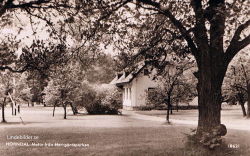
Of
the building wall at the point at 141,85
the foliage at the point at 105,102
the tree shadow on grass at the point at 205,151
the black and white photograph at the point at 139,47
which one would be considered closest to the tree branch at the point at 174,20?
the black and white photograph at the point at 139,47

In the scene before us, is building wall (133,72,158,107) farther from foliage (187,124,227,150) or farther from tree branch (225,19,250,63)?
foliage (187,124,227,150)

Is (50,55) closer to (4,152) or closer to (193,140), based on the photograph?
(4,152)

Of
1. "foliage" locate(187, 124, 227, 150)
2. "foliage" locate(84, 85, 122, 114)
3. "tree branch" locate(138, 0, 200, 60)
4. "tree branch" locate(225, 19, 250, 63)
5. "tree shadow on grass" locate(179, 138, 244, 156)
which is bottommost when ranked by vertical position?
"tree shadow on grass" locate(179, 138, 244, 156)

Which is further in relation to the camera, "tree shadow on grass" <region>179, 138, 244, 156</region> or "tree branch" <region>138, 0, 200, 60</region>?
"tree branch" <region>138, 0, 200, 60</region>

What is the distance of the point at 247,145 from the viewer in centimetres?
1286

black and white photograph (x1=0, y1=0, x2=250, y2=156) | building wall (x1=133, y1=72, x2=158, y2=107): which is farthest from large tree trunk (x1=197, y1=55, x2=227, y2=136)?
building wall (x1=133, y1=72, x2=158, y2=107)

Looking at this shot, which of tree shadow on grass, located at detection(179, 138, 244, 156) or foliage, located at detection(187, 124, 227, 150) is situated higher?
foliage, located at detection(187, 124, 227, 150)

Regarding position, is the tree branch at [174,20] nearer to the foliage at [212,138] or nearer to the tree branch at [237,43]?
the tree branch at [237,43]

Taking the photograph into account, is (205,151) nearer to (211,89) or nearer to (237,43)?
(211,89)

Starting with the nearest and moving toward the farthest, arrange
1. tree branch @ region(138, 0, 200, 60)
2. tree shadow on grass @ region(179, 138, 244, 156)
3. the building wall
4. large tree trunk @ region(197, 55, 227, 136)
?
tree shadow on grass @ region(179, 138, 244, 156)
tree branch @ region(138, 0, 200, 60)
large tree trunk @ region(197, 55, 227, 136)
the building wall

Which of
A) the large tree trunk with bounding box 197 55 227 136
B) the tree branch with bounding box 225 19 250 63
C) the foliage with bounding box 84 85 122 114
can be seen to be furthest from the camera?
the foliage with bounding box 84 85 122 114

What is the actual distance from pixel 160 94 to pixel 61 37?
14.4 meters

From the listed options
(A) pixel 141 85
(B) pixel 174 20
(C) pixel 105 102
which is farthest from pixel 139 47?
(A) pixel 141 85

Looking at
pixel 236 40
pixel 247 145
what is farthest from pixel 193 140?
pixel 236 40
